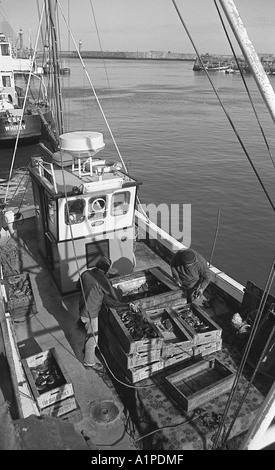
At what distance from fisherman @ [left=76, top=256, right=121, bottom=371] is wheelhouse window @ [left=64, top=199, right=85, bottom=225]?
78.0 inches

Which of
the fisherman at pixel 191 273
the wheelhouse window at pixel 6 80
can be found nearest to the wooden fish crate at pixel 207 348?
the fisherman at pixel 191 273

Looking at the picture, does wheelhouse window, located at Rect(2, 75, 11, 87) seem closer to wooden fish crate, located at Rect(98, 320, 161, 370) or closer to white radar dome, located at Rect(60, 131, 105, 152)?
white radar dome, located at Rect(60, 131, 105, 152)

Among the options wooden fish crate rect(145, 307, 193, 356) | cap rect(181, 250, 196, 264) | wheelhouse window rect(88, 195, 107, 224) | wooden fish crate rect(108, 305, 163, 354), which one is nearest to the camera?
wooden fish crate rect(108, 305, 163, 354)

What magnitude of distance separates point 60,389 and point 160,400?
5.50 feet

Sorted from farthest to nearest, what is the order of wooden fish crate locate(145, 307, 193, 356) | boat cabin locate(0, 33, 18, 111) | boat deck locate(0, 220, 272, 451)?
boat cabin locate(0, 33, 18, 111) < wooden fish crate locate(145, 307, 193, 356) < boat deck locate(0, 220, 272, 451)

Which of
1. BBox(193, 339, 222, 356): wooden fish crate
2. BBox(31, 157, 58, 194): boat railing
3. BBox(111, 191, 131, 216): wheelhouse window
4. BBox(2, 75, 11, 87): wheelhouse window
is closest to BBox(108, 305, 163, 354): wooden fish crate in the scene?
BBox(193, 339, 222, 356): wooden fish crate

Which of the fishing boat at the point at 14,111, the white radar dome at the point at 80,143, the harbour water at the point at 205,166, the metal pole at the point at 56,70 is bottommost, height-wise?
the harbour water at the point at 205,166

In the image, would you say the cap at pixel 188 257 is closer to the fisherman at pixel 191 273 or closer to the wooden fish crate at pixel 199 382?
the fisherman at pixel 191 273

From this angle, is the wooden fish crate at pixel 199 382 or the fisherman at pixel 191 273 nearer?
the wooden fish crate at pixel 199 382

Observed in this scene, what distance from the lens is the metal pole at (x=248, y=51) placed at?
299 cm

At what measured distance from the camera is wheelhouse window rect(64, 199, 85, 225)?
8.49 meters

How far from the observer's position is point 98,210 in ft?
29.2
